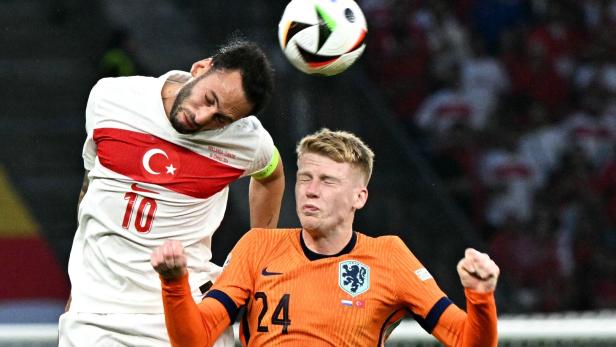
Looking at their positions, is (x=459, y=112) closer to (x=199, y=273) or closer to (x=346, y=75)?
(x=346, y=75)

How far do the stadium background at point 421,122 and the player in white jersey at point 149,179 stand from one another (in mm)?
3549

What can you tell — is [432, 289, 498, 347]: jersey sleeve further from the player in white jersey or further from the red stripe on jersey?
the red stripe on jersey

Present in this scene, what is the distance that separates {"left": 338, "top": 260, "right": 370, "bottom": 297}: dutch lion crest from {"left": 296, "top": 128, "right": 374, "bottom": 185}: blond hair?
29 cm

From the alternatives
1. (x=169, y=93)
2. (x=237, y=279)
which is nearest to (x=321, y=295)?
(x=237, y=279)

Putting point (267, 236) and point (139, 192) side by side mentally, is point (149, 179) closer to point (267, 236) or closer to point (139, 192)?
point (139, 192)

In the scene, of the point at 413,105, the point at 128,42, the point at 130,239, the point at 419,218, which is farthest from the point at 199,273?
the point at 413,105

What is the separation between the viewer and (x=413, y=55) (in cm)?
905

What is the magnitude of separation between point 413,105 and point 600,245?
1704 mm

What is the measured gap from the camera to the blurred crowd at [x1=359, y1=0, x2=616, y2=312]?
827 cm

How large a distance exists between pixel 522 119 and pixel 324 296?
5.34 m

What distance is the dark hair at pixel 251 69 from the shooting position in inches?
149

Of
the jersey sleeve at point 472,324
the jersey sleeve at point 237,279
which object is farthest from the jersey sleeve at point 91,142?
the jersey sleeve at point 472,324

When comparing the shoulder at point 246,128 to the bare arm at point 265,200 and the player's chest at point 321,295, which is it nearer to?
the bare arm at point 265,200

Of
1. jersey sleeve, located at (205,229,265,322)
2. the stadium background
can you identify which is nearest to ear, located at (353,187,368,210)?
jersey sleeve, located at (205,229,265,322)
